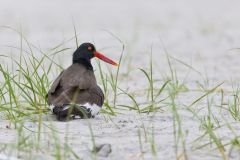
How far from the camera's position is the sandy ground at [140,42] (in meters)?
4.76

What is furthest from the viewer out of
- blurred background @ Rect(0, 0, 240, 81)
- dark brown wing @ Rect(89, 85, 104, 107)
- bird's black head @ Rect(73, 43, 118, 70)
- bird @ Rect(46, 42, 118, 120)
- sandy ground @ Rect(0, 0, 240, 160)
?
blurred background @ Rect(0, 0, 240, 81)

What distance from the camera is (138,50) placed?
11.3 metres

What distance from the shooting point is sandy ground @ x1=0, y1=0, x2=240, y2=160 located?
4.76 metres

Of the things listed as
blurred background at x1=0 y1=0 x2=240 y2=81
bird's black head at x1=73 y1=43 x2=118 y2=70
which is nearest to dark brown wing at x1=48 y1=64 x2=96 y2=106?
bird's black head at x1=73 y1=43 x2=118 y2=70

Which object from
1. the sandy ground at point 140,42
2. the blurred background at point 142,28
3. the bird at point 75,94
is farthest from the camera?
the blurred background at point 142,28

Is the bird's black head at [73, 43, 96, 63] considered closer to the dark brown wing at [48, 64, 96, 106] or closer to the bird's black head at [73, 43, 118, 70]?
the bird's black head at [73, 43, 118, 70]

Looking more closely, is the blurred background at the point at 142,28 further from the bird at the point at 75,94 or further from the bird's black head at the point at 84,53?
the bird at the point at 75,94

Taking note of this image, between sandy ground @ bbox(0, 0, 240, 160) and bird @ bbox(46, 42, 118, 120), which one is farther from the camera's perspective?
bird @ bbox(46, 42, 118, 120)

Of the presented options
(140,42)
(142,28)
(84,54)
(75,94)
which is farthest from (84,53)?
(142,28)

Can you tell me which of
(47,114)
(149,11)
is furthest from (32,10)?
(47,114)

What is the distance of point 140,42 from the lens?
12211 mm

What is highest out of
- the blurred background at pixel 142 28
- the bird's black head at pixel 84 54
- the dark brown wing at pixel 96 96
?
the blurred background at pixel 142 28

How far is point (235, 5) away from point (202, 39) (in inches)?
244

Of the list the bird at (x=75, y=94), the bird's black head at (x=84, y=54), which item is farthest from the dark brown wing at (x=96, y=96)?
the bird's black head at (x=84, y=54)
